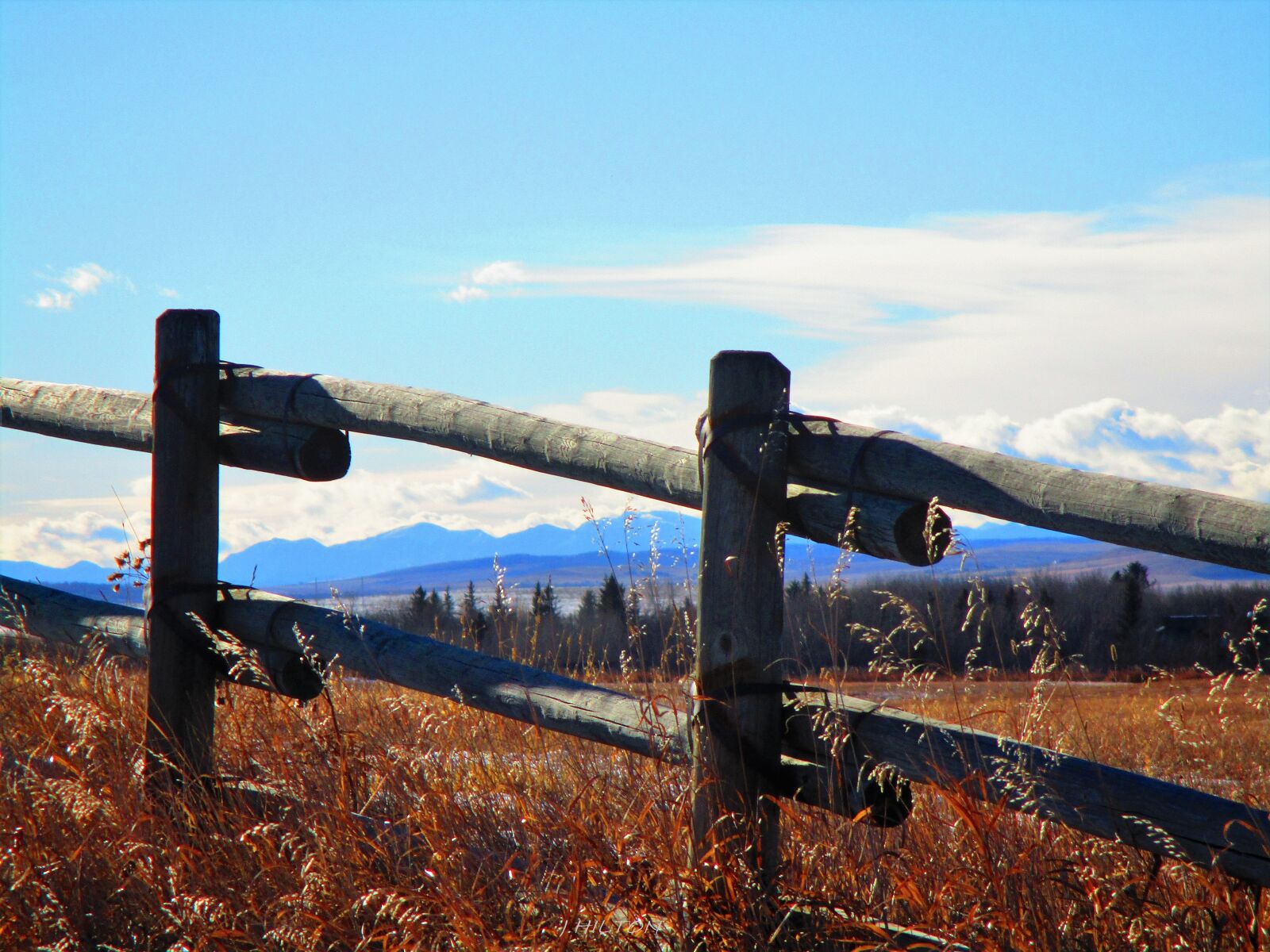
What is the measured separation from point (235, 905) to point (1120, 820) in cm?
218

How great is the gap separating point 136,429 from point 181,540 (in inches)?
21.0

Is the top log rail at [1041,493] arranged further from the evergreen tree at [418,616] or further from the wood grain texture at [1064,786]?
the evergreen tree at [418,616]

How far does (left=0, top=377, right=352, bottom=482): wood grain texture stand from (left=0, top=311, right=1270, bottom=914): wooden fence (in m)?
0.01

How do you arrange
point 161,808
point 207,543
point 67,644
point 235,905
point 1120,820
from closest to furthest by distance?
point 1120,820
point 235,905
point 161,808
point 207,543
point 67,644

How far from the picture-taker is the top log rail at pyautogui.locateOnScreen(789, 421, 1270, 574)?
2035 millimetres

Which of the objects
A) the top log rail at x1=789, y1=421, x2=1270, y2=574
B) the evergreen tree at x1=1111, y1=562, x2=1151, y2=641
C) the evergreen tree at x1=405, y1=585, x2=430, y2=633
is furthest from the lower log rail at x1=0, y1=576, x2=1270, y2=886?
the evergreen tree at x1=1111, y1=562, x2=1151, y2=641

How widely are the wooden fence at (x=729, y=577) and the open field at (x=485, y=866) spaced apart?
117 mm

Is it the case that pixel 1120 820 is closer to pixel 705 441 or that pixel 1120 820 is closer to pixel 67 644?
pixel 705 441

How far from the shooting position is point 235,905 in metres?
2.80

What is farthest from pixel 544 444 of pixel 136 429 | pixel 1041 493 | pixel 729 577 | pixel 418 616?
pixel 418 616

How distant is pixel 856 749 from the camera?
8.26ft

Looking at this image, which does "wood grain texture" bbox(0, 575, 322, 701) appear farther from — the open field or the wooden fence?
the open field

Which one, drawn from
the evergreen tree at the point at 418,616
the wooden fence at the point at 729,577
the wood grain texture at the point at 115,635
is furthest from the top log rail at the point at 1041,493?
the evergreen tree at the point at 418,616

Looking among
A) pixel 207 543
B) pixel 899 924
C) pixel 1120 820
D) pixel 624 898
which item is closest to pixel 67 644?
pixel 207 543
